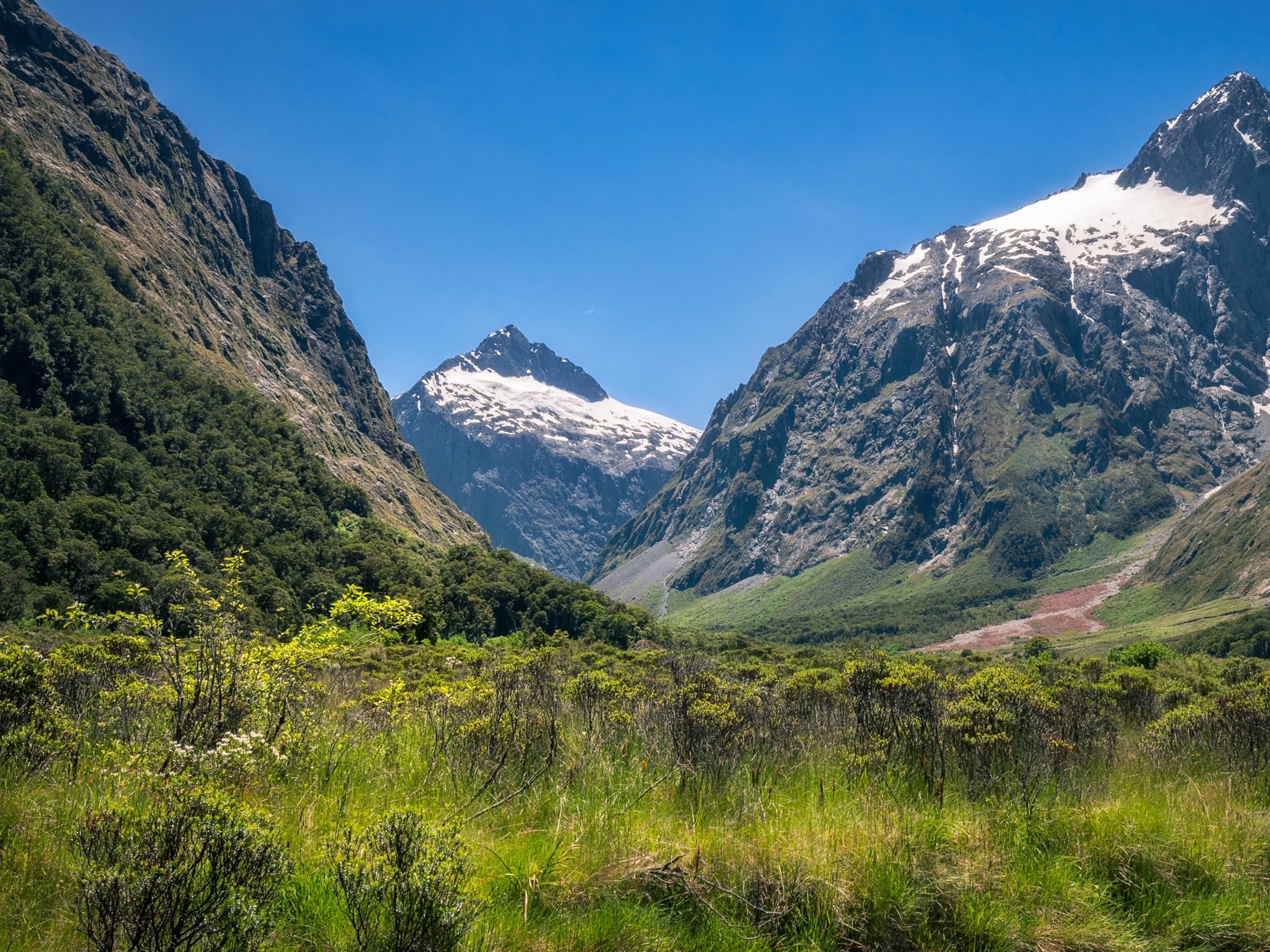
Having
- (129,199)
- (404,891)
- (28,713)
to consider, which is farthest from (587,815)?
(129,199)

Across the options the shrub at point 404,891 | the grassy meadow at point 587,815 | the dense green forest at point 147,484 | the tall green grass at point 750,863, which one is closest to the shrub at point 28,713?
the grassy meadow at point 587,815

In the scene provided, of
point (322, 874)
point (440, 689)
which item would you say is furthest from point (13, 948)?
point (440, 689)

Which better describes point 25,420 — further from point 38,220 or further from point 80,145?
point 80,145

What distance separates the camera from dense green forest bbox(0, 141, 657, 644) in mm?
76875

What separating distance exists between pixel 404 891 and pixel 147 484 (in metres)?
113

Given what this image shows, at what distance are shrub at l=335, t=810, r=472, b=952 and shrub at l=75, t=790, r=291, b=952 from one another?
0.59 metres

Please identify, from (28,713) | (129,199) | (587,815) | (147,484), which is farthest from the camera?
(129,199)

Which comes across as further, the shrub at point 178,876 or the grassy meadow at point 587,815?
the grassy meadow at point 587,815

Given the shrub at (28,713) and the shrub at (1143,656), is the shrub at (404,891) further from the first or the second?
the shrub at (1143,656)

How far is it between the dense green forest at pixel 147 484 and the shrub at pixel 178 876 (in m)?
69.3

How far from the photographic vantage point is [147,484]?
9619cm

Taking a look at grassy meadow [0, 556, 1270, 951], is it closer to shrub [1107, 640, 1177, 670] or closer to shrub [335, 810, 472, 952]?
shrub [335, 810, 472, 952]

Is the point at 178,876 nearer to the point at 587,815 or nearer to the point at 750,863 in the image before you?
the point at 587,815

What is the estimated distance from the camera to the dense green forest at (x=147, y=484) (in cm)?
7688
